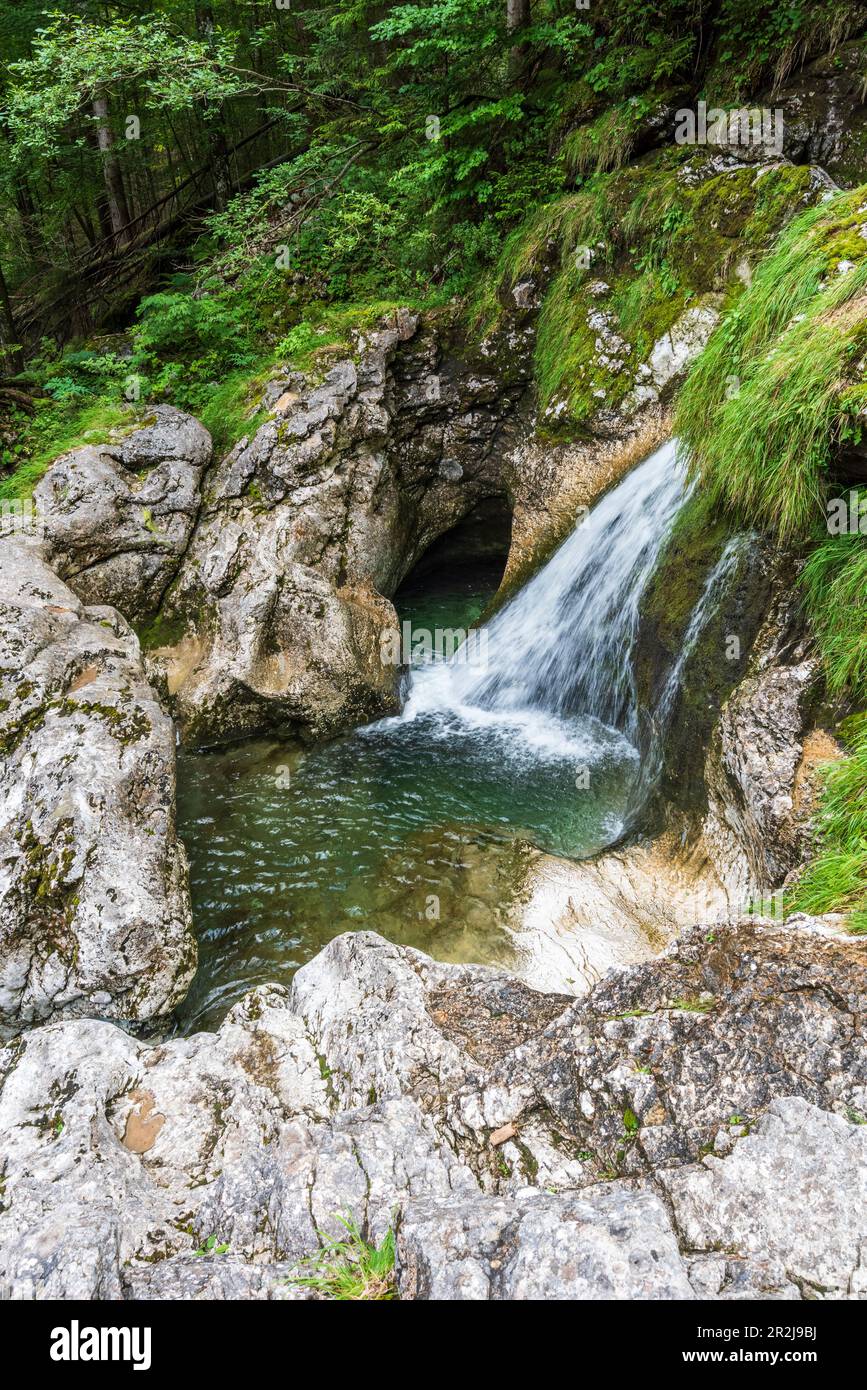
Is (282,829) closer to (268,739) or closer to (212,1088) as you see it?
(268,739)

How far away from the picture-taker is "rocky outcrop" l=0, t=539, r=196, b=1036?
4.79m

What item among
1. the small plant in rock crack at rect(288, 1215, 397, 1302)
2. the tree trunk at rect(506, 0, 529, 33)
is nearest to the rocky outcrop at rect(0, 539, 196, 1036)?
the small plant in rock crack at rect(288, 1215, 397, 1302)

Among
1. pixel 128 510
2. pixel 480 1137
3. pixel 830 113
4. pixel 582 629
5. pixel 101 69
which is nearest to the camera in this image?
pixel 480 1137

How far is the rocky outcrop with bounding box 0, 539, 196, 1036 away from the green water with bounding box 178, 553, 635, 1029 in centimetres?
66

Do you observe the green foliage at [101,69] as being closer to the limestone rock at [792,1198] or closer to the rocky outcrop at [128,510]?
the rocky outcrop at [128,510]

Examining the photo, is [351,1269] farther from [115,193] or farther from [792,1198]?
[115,193]

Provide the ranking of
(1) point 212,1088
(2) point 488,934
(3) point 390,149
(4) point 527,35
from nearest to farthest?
(1) point 212,1088 < (2) point 488,934 < (4) point 527,35 < (3) point 390,149

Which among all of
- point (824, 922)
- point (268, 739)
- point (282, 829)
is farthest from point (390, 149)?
point (824, 922)

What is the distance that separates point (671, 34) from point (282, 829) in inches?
396

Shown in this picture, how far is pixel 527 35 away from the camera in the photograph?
28.7 feet

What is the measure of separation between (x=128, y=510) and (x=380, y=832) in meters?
4.91

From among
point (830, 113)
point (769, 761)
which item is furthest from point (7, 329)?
point (769, 761)

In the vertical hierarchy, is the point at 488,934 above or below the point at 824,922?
below

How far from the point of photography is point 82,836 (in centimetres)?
521
